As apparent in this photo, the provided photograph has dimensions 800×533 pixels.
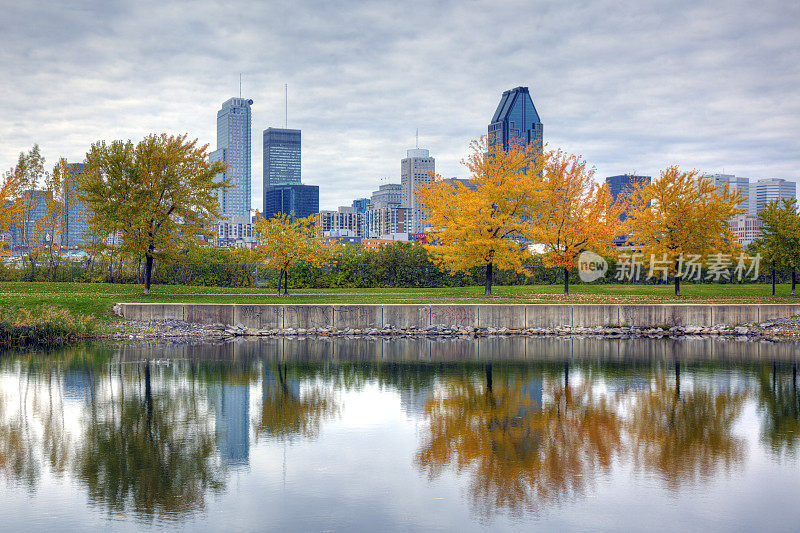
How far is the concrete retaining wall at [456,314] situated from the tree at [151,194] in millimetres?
6046

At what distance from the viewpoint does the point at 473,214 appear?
39.3 m

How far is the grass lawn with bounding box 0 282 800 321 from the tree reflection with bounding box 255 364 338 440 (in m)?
16.2

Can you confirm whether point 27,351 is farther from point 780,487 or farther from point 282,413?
point 780,487

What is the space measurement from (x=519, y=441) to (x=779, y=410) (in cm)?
741

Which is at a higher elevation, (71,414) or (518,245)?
(518,245)

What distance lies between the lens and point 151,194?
38406mm

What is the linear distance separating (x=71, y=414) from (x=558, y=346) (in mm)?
19295

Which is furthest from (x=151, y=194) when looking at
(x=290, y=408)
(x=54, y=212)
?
(x=290, y=408)

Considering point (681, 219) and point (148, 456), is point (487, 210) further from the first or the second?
point (148, 456)

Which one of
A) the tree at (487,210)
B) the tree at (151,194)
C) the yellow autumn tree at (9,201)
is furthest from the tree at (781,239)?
the yellow autumn tree at (9,201)

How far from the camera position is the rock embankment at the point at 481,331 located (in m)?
32.1

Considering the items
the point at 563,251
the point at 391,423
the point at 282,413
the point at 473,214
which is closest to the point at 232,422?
the point at 282,413

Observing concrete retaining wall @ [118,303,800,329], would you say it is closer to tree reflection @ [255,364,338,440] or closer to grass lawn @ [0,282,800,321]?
grass lawn @ [0,282,800,321]

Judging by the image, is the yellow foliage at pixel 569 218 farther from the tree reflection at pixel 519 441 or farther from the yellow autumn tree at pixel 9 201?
the yellow autumn tree at pixel 9 201
